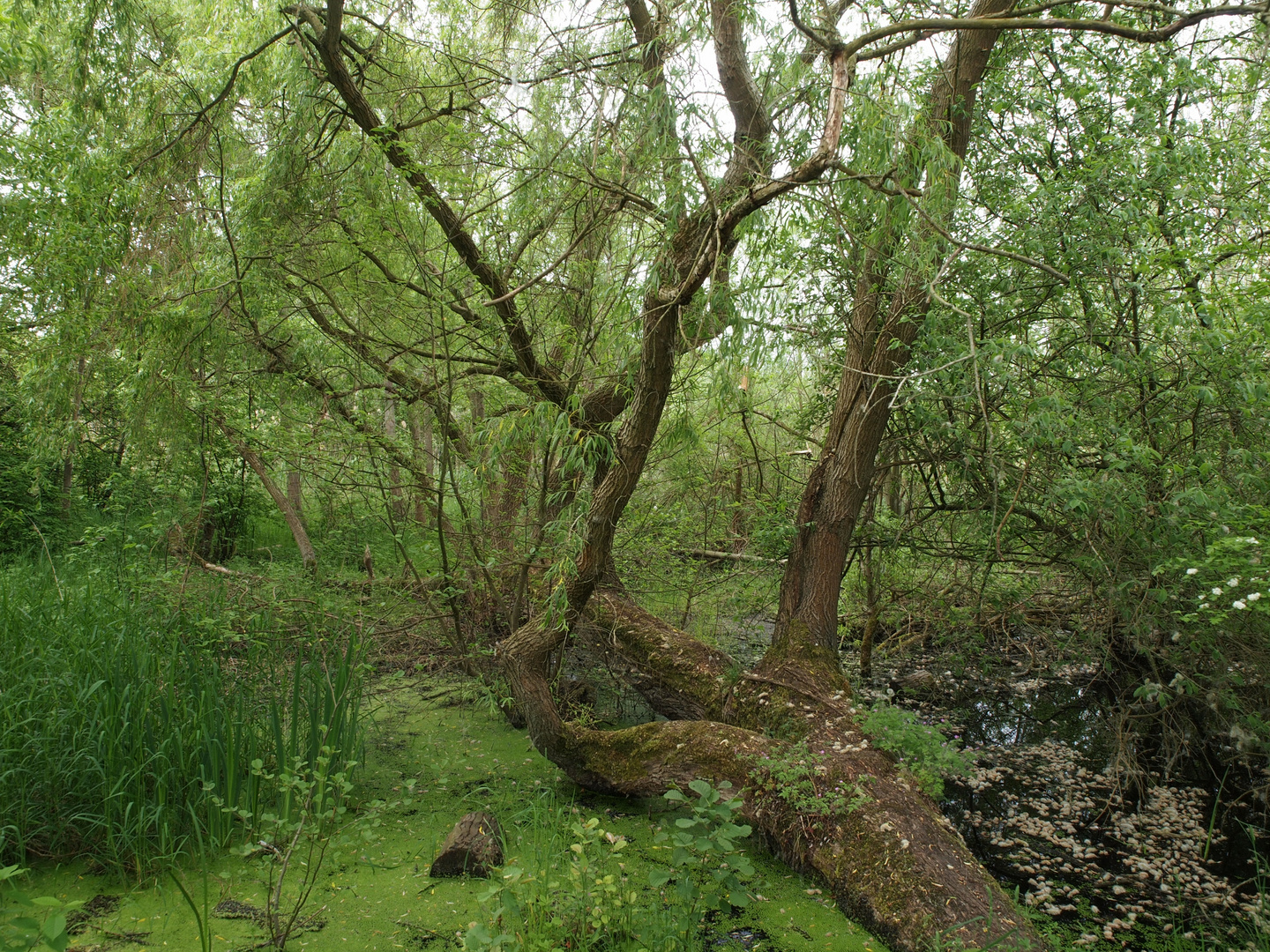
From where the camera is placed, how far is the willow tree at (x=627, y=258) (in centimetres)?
285

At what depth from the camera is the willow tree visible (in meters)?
2.85

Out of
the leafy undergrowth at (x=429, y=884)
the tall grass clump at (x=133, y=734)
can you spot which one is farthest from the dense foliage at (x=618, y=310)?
the leafy undergrowth at (x=429, y=884)

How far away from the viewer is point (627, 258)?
4.02 meters

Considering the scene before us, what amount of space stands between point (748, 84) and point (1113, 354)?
2.11m

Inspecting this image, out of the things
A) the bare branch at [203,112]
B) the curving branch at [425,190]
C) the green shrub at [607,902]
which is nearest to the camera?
the green shrub at [607,902]

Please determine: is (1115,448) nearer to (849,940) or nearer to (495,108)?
(849,940)

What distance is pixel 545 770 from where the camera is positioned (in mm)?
3803

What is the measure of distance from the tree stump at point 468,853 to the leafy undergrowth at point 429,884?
0.05 meters

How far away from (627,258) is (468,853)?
Answer: 2.86m

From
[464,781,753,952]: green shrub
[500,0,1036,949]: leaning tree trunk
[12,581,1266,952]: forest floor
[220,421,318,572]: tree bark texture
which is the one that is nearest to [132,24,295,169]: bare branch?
[220,421,318,572]: tree bark texture

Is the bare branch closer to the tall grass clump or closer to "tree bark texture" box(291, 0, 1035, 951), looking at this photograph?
"tree bark texture" box(291, 0, 1035, 951)

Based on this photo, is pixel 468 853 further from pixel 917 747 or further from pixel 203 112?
pixel 203 112

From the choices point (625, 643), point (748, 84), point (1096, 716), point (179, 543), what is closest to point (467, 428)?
point (625, 643)

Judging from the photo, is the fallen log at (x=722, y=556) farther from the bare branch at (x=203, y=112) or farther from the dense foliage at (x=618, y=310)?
the bare branch at (x=203, y=112)
